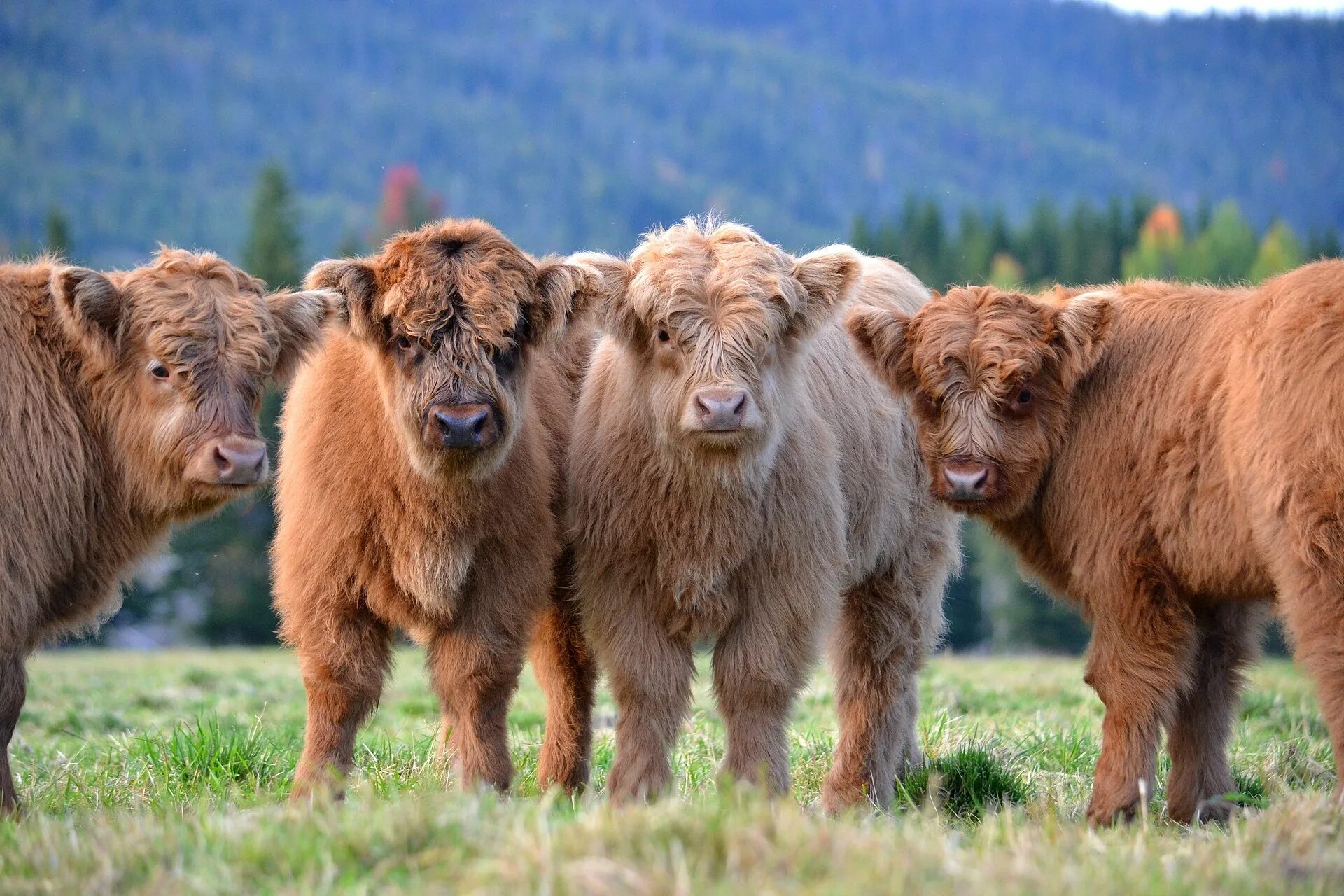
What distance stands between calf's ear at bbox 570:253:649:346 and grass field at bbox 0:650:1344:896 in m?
2.00

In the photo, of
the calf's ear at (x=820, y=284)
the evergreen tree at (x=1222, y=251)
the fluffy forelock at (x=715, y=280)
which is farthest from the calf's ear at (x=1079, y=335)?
the evergreen tree at (x=1222, y=251)

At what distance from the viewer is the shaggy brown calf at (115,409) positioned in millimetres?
5305

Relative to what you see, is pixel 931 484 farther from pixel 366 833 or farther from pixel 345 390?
pixel 366 833

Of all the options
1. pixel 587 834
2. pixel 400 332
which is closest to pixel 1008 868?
pixel 587 834

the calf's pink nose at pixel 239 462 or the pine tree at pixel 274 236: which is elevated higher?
the pine tree at pixel 274 236

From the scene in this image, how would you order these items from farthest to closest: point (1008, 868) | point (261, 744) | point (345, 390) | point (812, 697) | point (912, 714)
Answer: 1. point (812, 697)
2. point (912, 714)
3. point (261, 744)
4. point (345, 390)
5. point (1008, 868)

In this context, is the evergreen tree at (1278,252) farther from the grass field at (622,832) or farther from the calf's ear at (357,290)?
the calf's ear at (357,290)

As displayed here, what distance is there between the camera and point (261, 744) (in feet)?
21.2

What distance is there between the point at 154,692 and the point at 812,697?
501 centimetres

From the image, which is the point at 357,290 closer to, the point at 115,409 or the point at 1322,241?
the point at 115,409

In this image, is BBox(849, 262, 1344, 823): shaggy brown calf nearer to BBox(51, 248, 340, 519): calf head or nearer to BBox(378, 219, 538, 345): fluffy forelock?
BBox(378, 219, 538, 345): fluffy forelock

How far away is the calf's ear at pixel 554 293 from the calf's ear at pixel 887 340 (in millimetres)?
1231

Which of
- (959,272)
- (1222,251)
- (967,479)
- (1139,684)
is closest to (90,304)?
(967,479)

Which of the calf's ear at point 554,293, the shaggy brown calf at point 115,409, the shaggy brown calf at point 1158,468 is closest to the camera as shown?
the shaggy brown calf at point 1158,468
